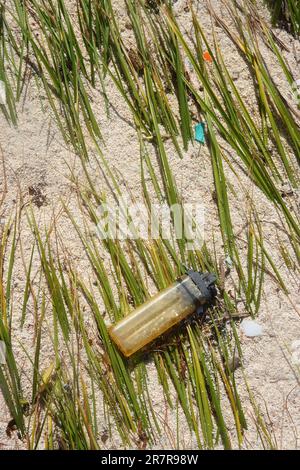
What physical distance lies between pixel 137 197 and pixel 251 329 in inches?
22.7

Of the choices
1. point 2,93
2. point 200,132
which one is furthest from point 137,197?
point 2,93

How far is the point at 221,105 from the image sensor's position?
6.92ft

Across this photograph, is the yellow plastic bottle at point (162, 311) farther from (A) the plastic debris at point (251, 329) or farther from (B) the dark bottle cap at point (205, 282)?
(A) the plastic debris at point (251, 329)

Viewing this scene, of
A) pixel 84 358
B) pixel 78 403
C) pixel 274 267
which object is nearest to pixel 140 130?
pixel 274 267

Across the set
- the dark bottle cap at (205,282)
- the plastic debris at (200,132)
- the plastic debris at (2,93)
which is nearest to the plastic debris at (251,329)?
the dark bottle cap at (205,282)

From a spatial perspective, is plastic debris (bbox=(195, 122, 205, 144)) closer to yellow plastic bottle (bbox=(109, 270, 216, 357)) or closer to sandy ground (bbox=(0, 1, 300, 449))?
sandy ground (bbox=(0, 1, 300, 449))

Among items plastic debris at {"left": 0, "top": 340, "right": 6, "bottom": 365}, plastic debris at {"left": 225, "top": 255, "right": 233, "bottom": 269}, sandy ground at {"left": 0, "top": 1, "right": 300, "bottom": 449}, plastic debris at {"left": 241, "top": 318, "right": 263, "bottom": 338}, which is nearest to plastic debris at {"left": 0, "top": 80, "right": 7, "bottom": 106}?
sandy ground at {"left": 0, "top": 1, "right": 300, "bottom": 449}

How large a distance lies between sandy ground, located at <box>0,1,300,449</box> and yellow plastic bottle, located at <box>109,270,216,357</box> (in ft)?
0.39

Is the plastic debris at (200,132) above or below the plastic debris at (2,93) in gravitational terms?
below

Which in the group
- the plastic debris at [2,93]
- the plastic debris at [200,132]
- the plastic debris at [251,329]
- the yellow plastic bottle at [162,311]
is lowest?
the plastic debris at [251,329]

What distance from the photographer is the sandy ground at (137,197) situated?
1913mm

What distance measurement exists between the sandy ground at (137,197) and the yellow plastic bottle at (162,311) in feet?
0.39

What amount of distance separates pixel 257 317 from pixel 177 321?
27 cm

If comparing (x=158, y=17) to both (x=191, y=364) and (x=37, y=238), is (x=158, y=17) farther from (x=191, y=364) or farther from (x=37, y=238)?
(x=191, y=364)
